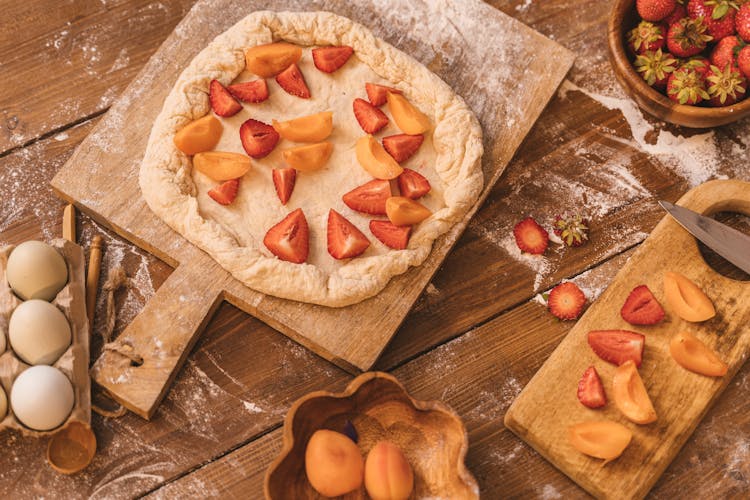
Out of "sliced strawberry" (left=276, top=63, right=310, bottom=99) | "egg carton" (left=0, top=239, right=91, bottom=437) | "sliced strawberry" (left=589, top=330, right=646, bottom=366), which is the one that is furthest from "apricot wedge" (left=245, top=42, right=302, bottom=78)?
"sliced strawberry" (left=589, top=330, right=646, bottom=366)

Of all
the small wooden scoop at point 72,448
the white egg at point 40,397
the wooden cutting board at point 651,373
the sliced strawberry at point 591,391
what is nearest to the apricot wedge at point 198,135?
the white egg at point 40,397

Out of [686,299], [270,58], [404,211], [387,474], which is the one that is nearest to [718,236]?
[686,299]

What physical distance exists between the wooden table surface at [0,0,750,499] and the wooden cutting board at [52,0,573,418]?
11 cm

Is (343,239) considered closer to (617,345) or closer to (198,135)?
(198,135)

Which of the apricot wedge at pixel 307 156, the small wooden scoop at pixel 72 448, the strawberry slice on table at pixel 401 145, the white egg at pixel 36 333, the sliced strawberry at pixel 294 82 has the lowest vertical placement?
the small wooden scoop at pixel 72 448

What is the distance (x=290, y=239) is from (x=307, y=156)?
267 mm

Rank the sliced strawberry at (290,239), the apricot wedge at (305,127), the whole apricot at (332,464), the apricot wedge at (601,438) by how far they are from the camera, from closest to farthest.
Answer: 1. the whole apricot at (332,464)
2. the apricot wedge at (601,438)
3. the sliced strawberry at (290,239)
4. the apricot wedge at (305,127)

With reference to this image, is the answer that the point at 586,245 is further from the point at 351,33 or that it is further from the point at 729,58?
the point at 351,33

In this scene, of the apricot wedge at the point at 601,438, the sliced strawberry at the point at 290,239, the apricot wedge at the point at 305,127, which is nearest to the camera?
the apricot wedge at the point at 601,438

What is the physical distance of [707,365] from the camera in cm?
225

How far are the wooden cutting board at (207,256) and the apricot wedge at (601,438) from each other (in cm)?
58

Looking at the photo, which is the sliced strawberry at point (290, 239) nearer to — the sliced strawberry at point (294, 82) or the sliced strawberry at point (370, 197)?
the sliced strawberry at point (370, 197)

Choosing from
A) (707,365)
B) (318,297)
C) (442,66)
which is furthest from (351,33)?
(707,365)

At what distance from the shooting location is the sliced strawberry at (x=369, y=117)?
95.0 inches
